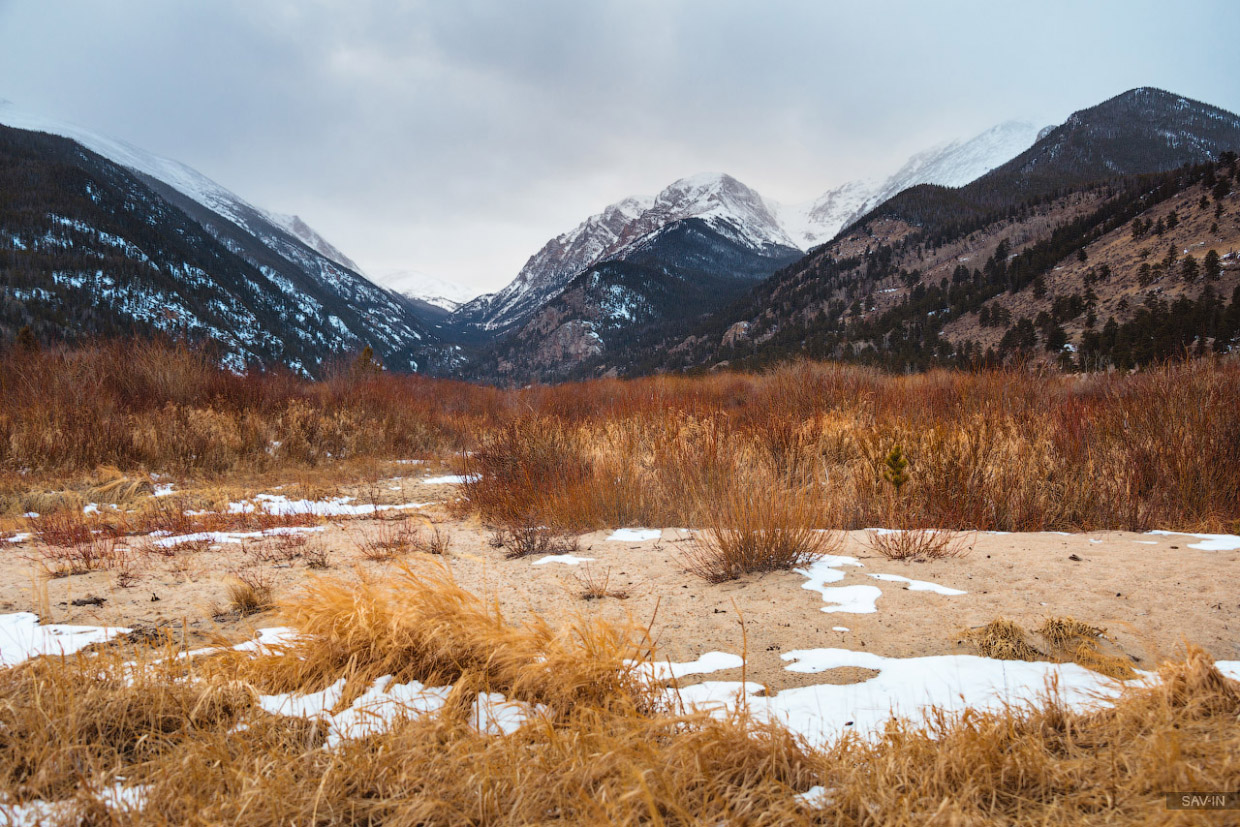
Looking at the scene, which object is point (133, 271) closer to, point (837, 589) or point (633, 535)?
point (633, 535)

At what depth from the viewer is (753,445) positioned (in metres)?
6.07

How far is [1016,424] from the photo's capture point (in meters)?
5.88

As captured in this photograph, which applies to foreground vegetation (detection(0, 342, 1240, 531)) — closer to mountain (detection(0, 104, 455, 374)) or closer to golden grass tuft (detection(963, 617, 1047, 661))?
golden grass tuft (detection(963, 617, 1047, 661))

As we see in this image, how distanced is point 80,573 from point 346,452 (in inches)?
252

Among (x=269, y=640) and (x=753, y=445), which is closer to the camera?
(x=269, y=640)

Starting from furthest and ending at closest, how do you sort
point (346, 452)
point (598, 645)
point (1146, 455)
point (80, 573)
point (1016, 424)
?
point (346, 452) < point (1016, 424) < point (1146, 455) < point (80, 573) < point (598, 645)

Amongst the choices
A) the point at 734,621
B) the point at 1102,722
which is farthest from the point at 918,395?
the point at 1102,722

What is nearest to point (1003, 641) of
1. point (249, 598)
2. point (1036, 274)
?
point (249, 598)

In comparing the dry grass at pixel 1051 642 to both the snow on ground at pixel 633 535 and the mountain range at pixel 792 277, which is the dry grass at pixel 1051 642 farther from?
the mountain range at pixel 792 277

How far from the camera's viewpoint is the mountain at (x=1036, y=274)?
69.5ft

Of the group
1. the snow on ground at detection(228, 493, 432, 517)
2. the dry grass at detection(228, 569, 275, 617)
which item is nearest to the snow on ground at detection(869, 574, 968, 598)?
the dry grass at detection(228, 569, 275, 617)

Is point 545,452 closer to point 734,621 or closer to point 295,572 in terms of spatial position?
point 295,572

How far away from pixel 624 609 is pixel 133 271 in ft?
310

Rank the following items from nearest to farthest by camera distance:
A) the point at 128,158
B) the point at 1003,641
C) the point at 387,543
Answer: the point at 1003,641, the point at 387,543, the point at 128,158
